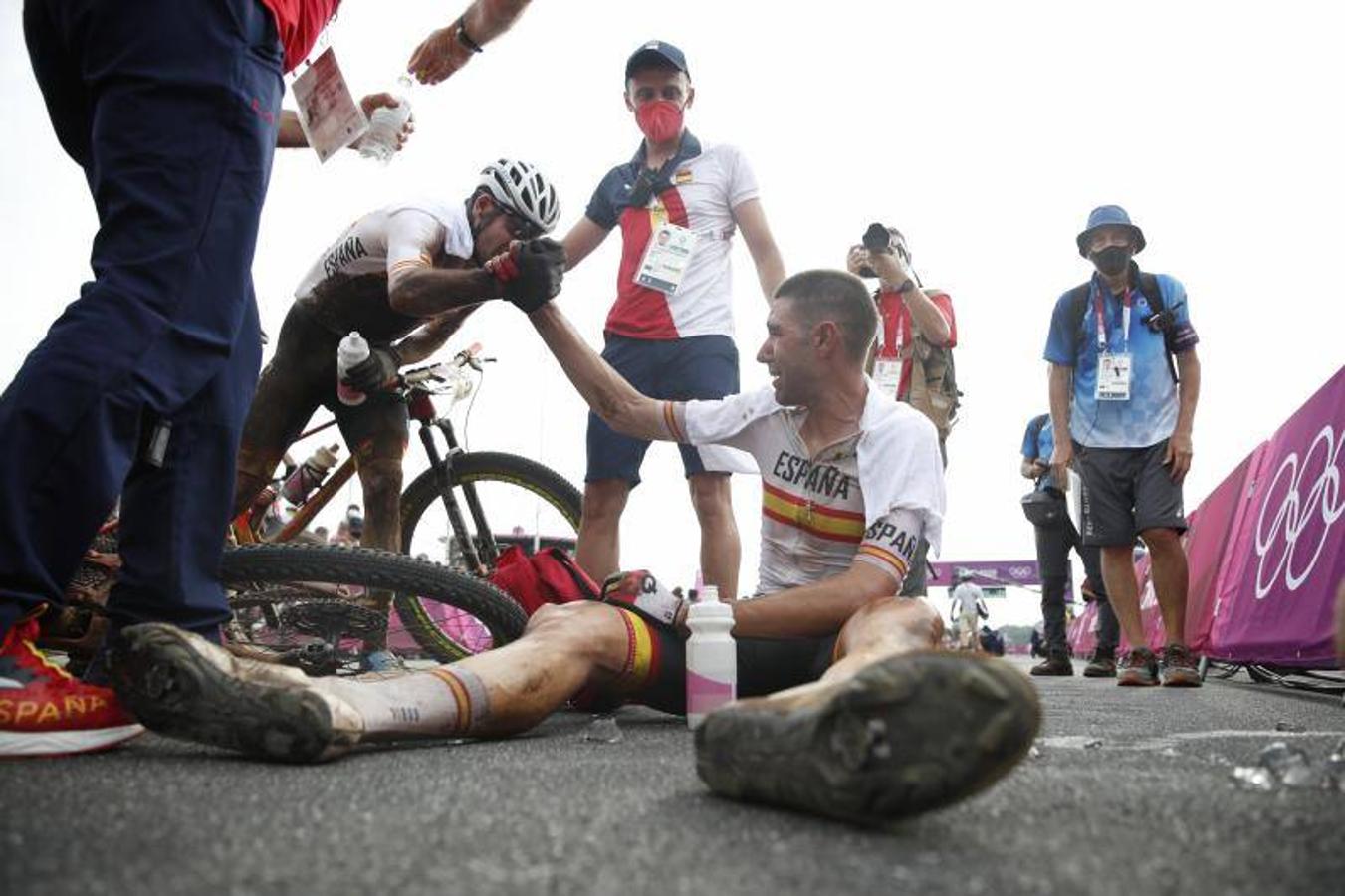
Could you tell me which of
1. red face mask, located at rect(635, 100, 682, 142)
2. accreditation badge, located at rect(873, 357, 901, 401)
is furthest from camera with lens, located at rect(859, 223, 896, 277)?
red face mask, located at rect(635, 100, 682, 142)

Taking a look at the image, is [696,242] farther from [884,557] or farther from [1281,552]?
Result: [1281,552]

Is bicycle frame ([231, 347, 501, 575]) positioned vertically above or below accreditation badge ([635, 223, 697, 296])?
below

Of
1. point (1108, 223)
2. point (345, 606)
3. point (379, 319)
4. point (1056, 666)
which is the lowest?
point (1056, 666)

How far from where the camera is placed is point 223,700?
1.33m

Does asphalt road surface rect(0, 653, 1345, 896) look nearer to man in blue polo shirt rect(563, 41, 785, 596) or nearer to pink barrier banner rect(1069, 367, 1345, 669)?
man in blue polo shirt rect(563, 41, 785, 596)

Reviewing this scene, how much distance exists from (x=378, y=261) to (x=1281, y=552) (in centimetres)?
364

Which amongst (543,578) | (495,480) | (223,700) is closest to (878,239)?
(495,480)

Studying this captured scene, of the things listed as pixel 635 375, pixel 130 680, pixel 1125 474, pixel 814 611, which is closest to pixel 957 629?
pixel 1125 474

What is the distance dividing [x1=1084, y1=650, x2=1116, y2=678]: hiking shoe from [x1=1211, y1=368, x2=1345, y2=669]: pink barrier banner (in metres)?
0.53

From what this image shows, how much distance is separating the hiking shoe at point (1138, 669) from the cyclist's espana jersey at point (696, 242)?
2.17 m

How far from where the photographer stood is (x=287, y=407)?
312 centimetres

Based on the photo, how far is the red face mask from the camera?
3625 millimetres

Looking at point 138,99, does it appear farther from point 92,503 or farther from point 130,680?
point 130,680

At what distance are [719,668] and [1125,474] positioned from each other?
293 centimetres
